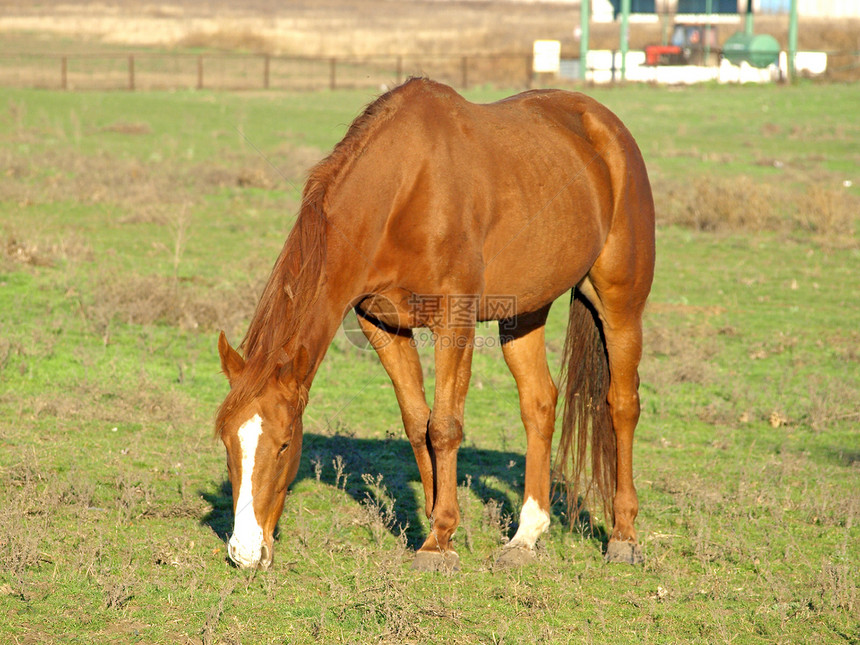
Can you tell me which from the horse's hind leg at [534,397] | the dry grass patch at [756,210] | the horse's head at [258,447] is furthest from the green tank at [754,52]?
the horse's head at [258,447]

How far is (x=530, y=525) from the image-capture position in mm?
4824

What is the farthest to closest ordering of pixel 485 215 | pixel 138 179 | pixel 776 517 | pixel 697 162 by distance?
pixel 697 162 < pixel 138 179 < pixel 776 517 < pixel 485 215

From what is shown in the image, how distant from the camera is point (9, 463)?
5.23m

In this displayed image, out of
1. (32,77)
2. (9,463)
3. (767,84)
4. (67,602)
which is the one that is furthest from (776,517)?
(767,84)

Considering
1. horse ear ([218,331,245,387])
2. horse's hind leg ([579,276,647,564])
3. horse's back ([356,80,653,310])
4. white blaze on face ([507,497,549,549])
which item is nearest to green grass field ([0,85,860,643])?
white blaze on face ([507,497,549,549])

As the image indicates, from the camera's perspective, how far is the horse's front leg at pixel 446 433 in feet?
14.1

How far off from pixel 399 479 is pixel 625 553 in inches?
60.5

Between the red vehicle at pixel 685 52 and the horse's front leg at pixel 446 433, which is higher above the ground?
the red vehicle at pixel 685 52

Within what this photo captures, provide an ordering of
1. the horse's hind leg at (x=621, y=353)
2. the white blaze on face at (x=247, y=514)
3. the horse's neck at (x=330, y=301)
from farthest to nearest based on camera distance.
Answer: the horse's hind leg at (x=621, y=353), the horse's neck at (x=330, y=301), the white blaze on face at (x=247, y=514)

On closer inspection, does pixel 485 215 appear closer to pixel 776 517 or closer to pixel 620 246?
pixel 620 246

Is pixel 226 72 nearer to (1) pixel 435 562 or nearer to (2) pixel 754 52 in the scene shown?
(2) pixel 754 52

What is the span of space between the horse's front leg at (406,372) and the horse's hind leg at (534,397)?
2.18ft

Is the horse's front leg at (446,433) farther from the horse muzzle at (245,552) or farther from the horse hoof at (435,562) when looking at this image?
the horse muzzle at (245,552)

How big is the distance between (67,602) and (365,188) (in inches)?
83.3
